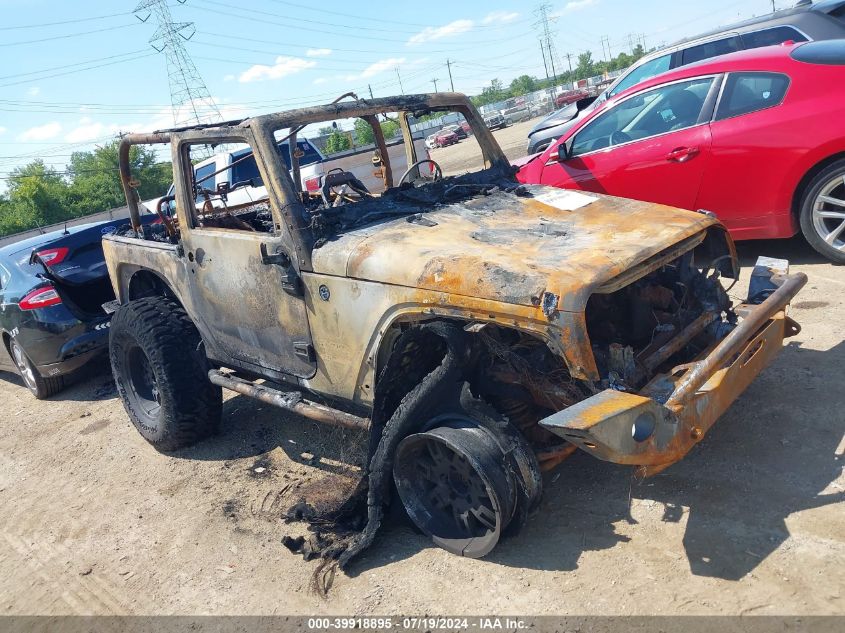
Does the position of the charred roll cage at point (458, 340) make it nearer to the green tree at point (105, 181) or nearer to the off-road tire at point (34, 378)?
the off-road tire at point (34, 378)

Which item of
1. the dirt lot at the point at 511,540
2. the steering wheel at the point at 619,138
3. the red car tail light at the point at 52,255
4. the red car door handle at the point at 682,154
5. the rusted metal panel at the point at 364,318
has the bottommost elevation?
the dirt lot at the point at 511,540

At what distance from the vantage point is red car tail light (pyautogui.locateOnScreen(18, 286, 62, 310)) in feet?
20.6

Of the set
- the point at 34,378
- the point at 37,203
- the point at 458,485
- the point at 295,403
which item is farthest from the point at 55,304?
the point at 37,203

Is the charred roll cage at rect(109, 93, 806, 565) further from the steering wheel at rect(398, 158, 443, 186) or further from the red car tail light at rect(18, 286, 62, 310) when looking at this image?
the red car tail light at rect(18, 286, 62, 310)

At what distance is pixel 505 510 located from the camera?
2939mm

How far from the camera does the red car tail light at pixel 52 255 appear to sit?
255 inches

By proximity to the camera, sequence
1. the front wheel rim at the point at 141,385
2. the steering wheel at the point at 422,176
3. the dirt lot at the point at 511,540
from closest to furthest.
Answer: the dirt lot at the point at 511,540, the steering wheel at the point at 422,176, the front wheel rim at the point at 141,385

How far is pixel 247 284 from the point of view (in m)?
3.97

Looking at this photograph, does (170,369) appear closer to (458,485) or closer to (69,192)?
(458,485)

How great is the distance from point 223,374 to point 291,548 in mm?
1450

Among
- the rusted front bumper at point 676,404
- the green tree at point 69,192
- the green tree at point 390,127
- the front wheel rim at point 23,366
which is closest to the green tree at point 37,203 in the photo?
the green tree at point 69,192

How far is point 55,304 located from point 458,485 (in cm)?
475

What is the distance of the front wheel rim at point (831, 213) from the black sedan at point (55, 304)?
5.99 metres

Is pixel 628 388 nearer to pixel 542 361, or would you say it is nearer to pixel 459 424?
pixel 542 361
